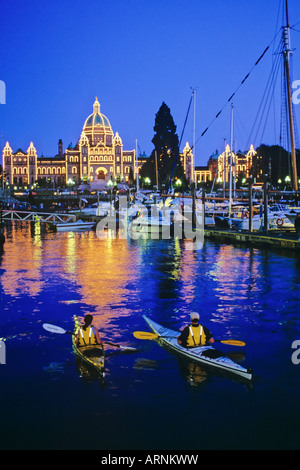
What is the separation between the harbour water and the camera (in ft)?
37.1

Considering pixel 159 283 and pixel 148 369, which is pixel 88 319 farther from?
pixel 159 283

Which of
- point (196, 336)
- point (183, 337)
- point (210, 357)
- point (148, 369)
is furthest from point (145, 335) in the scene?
point (210, 357)

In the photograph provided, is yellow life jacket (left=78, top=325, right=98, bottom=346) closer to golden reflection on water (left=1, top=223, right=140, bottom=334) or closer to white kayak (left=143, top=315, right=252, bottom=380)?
white kayak (left=143, top=315, right=252, bottom=380)

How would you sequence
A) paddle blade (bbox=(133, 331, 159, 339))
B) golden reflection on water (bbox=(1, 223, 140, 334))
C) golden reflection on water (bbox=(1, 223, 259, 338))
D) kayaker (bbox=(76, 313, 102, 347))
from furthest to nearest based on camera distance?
golden reflection on water (bbox=(1, 223, 140, 334)), golden reflection on water (bbox=(1, 223, 259, 338)), paddle blade (bbox=(133, 331, 159, 339)), kayaker (bbox=(76, 313, 102, 347))

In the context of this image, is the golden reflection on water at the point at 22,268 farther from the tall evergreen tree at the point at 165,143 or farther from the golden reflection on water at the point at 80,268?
the tall evergreen tree at the point at 165,143

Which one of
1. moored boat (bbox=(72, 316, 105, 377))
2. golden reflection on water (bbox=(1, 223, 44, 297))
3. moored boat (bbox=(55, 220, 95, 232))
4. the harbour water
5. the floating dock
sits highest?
moored boat (bbox=(55, 220, 95, 232))

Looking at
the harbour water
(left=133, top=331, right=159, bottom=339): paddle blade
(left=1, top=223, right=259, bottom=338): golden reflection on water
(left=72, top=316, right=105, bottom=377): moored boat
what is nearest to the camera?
the harbour water

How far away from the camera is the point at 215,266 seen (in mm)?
35375

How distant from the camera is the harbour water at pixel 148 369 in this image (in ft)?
37.1

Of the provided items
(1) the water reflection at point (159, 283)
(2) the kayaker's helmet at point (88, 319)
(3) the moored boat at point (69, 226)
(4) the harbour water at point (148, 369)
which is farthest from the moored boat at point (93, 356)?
(3) the moored boat at point (69, 226)

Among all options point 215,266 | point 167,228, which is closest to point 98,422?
point 215,266

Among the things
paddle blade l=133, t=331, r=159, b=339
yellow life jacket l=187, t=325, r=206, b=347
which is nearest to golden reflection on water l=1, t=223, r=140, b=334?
paddle blade l=133, t=331, r=159, b=339

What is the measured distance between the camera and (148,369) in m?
14.7
